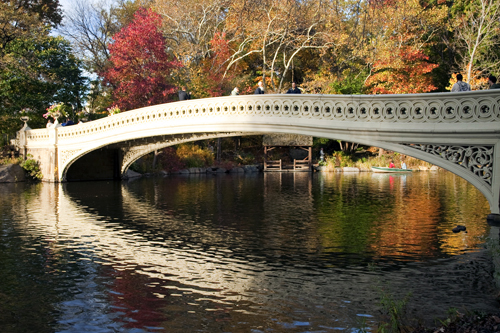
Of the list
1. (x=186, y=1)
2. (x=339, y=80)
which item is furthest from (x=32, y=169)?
(x=339, y=80)

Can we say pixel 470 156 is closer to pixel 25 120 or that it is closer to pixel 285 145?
pixel 285 145

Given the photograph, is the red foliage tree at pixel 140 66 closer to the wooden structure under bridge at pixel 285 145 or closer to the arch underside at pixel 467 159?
the wooden structure under bridge at pixel 285 145

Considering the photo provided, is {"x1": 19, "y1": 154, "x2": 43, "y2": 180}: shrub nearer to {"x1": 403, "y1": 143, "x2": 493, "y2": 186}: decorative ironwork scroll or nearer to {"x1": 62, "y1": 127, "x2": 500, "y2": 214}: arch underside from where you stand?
{"x1": 62, "y1": 127, "x2": 500, "y2": 214}: arch underside

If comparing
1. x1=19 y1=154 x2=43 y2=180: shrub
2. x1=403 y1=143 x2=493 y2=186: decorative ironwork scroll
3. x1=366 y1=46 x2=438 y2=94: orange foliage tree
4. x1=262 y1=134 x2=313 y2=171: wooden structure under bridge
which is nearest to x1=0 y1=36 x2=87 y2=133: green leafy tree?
x1=19 y1=154 x2=43 y2=180: shrub

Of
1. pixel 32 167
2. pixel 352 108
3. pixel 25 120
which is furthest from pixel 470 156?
pixel 25 120

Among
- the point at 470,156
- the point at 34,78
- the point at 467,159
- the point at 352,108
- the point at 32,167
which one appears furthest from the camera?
the point at 34,78

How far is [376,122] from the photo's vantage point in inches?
487

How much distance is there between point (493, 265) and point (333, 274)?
2865 mm

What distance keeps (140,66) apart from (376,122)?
65.0ft

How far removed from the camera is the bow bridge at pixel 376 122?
36.1ft

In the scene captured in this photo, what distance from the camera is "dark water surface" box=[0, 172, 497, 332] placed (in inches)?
245

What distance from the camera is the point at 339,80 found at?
33969 millimetres

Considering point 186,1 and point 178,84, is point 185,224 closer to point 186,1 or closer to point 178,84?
point 178,84

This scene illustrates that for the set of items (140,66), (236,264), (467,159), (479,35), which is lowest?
(236,264)
